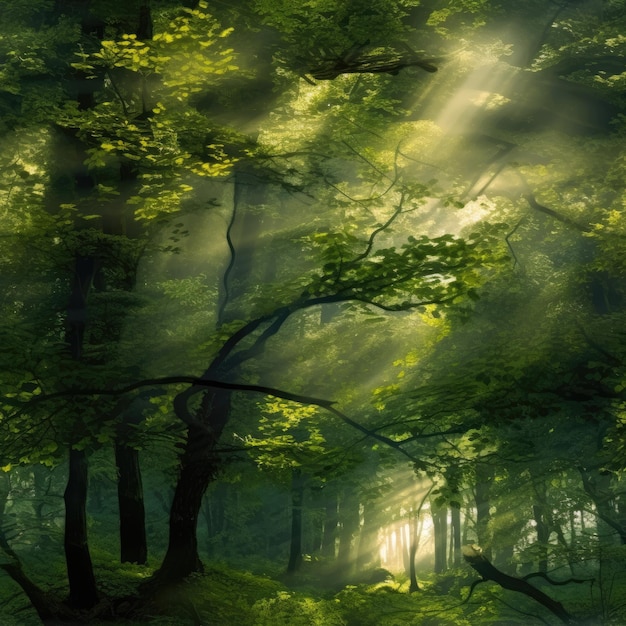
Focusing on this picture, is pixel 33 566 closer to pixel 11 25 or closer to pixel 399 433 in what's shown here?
pixel 399 433

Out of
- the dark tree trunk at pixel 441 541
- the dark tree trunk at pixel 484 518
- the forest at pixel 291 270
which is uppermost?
the forest at pixel 291 270

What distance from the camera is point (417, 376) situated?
11.8m

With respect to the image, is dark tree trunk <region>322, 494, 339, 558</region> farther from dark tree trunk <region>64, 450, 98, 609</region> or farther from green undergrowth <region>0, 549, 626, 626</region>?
dark tree trunk <region>64, 450, 98, 609</region>

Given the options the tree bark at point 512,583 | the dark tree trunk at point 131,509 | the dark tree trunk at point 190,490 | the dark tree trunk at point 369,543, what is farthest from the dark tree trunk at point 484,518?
the dark tree trunk at point 131,509

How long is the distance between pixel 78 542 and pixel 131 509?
3.32 ft

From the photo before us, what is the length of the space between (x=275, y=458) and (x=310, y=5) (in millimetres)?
6909

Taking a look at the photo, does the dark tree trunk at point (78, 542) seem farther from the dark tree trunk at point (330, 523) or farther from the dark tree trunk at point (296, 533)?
the dark tree trunk at point (330, 523)

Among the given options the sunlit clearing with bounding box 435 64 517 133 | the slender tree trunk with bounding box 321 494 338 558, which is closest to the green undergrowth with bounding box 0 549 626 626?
the slender tree trunk with bounding box 321 494 338 558

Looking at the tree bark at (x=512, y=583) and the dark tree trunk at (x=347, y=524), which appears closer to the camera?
the tree bark at (x=512, y=583)

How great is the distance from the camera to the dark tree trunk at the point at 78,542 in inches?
421

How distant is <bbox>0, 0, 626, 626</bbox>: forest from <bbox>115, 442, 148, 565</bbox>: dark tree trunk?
37 millimetres

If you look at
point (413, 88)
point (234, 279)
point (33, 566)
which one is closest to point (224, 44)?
point (413, 88)

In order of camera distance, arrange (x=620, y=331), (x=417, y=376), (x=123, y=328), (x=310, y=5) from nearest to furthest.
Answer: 1. (x=310, y=5)
2. (x=620, y=331)
3. (x=123, y=328)
4. (x=417, y=376)

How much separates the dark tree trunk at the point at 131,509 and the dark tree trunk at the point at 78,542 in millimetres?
625
